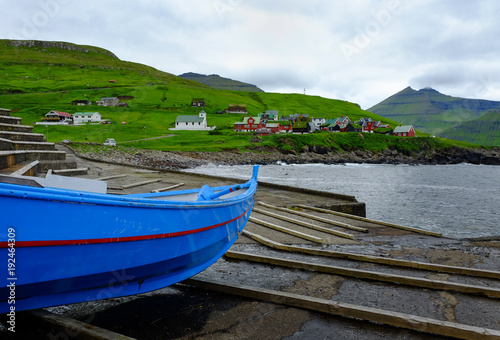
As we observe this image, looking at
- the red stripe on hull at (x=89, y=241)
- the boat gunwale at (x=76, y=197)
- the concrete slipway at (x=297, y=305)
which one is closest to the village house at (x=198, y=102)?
the concrete slipway at (x=297, y=305)

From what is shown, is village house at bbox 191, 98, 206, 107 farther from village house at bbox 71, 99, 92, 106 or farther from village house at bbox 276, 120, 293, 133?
village house at bbox 71, 99, 92, 106

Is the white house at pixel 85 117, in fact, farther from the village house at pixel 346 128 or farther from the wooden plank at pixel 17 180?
the wooden plank at pixel 17 180

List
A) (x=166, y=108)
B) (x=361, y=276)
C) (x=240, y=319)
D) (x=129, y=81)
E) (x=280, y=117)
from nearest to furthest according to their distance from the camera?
(x=240, y=319) → (x=361, y=276) → (x=166, y=108) → (x=280, y=117) → (x=129, y=81)

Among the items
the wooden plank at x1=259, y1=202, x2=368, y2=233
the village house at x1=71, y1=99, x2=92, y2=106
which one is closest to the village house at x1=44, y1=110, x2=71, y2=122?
the village house at x1=71, y1=99, x2=92, y2=106

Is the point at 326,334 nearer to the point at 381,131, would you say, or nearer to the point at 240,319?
the point at 240,319

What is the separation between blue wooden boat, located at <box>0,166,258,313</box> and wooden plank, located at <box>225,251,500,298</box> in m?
2.97

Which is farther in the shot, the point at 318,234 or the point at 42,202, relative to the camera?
the point at 318,234

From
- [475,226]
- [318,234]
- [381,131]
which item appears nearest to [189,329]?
[318,234]

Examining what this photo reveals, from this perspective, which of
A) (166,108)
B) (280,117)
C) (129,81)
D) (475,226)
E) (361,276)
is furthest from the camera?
(129,81)

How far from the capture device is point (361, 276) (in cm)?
684

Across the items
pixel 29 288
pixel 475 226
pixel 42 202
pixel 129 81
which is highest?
pixel 129 81

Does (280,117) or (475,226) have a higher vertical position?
(280,117)

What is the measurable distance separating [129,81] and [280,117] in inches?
3565

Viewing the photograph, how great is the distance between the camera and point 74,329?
3.98 m
